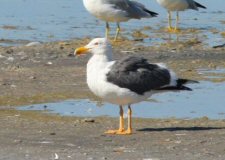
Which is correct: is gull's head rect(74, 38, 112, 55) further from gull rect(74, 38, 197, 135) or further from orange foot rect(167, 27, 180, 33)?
orange foot rect(167, 27, 180, 33)

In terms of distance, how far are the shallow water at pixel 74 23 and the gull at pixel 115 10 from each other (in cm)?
57

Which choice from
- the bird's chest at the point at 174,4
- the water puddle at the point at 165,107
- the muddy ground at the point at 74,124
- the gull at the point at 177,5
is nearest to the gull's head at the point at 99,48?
the muddy ground at the point at 74,124

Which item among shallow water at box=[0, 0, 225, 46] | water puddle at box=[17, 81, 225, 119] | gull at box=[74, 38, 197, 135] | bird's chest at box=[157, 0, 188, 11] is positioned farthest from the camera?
bird's chest at box=[157, 0, 188, 11]

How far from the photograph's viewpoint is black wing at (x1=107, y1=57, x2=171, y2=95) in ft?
34.1

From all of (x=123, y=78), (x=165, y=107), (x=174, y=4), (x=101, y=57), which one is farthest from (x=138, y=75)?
(x=174, y=4)

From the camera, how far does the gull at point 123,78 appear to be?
10312 mm

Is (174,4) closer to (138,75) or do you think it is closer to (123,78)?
(138,75)

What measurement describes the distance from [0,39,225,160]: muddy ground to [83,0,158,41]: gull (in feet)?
6.06

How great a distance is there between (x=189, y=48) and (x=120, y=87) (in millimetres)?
8682

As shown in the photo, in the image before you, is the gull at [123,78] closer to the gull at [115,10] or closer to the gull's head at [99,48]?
the gull's head at [99,48]

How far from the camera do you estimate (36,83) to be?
1430 centimetres

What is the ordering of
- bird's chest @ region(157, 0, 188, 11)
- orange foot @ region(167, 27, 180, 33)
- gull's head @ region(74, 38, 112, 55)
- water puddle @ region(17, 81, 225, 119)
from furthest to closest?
1. bird's chest @ region(157, 0, 188, 11)
2. orange foot @ region(167, 27, 180, 33)
3. water puddle @ region(17, 81, 225, 119)
4. gull's head @ region(74, 38, 112, 55)

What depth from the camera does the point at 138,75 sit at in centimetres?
1053

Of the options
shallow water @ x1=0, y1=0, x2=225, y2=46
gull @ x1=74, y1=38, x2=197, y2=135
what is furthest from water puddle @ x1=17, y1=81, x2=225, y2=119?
shallow water @ x1=0, y1=0, x2=225, y2=46
